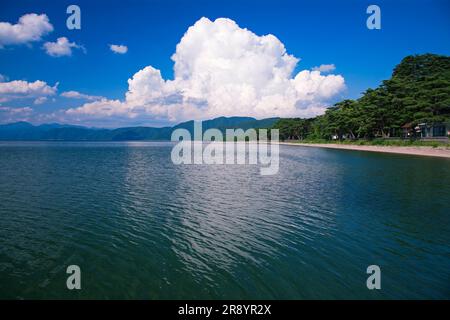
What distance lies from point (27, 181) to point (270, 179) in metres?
28.0

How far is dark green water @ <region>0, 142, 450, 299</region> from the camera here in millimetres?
9430

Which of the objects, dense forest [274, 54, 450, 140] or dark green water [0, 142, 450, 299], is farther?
dense forest [274, 54, 450, 140]

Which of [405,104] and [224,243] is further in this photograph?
[405,104]

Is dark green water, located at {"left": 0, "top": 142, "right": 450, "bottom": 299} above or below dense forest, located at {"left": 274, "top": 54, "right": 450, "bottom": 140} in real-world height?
below

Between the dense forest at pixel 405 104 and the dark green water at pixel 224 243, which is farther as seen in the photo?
the dense forest at pixel 405 104

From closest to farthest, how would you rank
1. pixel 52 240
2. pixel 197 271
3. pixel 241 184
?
pixel 197 271 → pixel 52 240 → pixel 241 184

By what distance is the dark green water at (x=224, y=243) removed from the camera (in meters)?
9.43

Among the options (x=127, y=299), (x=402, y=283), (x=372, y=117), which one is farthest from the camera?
(x=372, y=117)

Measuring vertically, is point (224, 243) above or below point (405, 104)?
below

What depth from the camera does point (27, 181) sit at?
29578mm

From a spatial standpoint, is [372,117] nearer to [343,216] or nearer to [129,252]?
[343,216]

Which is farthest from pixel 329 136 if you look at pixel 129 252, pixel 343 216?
pixel 129 252

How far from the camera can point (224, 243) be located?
13.0 meters

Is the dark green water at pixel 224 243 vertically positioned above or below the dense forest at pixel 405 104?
below
